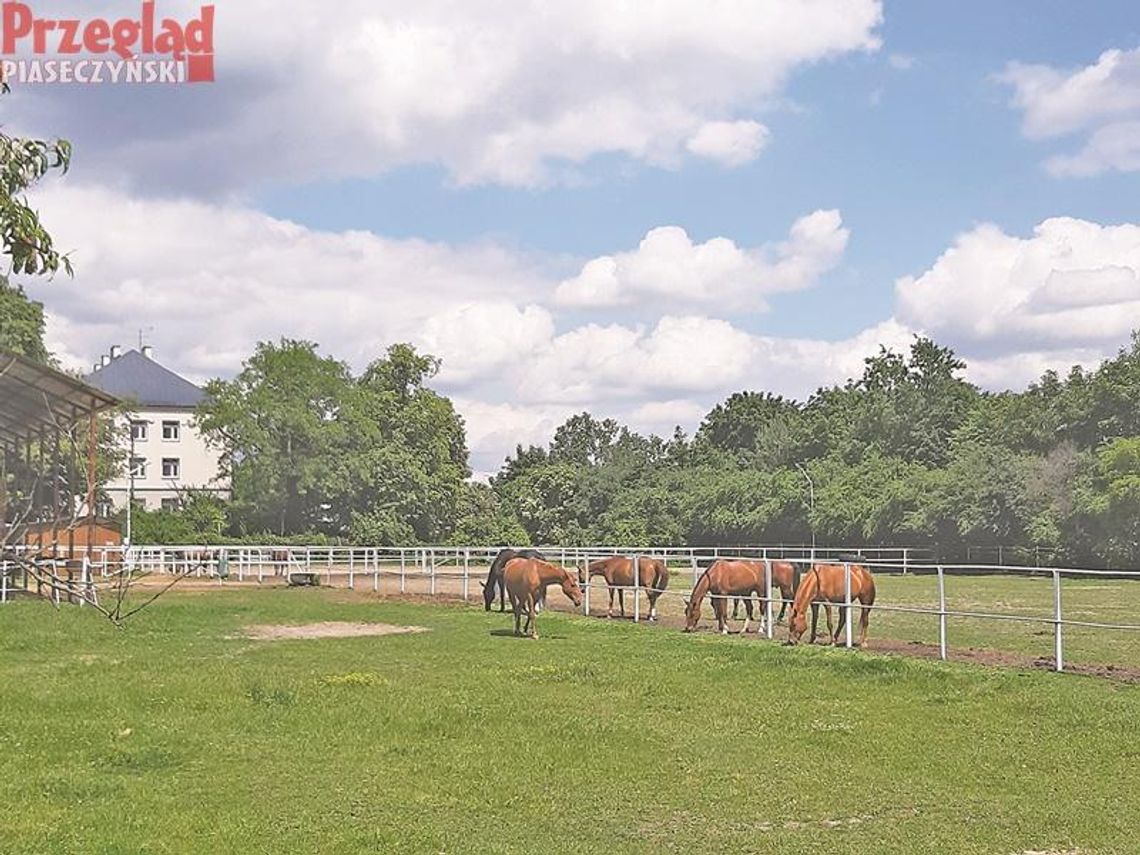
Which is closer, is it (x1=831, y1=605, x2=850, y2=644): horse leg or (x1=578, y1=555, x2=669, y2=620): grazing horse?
(x1=831, y1=605, x2=850, y2=644): horse leg

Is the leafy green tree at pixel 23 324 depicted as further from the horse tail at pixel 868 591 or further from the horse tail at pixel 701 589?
the horse tail at pixel 868 591

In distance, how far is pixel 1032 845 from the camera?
7738 millimetres

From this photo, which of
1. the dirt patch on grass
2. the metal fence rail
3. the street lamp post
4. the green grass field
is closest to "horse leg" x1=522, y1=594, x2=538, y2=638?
the dirt patch on grass

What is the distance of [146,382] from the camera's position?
96.7 metres

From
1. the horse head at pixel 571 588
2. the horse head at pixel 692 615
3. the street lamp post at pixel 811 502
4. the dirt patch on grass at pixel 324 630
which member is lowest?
the dirt patch on grass at pixel 324 630

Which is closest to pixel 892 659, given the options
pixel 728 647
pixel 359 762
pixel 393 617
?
pixel 728 647

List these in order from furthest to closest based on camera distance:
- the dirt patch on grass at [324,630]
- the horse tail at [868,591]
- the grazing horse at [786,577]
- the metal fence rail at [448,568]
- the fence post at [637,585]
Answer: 1. the fence post at [637,585]
2. the grazing horse at [786,577]
3. the dirt patch on grass at [324,630]
4. the metal fence rail at [448,568]
5. the horse tail at [868,591]

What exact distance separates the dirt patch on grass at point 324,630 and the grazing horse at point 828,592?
6.40 m

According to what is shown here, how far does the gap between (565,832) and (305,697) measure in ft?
18.7

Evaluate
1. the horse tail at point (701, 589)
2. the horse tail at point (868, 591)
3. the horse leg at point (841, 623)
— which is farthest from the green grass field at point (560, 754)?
the horse tail at point (701, 589)

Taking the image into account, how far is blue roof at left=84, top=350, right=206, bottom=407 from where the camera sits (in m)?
95.5

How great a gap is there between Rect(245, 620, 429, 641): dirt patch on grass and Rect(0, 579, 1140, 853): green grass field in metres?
3.33

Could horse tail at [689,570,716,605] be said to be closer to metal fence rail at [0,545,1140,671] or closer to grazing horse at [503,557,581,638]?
metal fence rail at [0,545,1140,671]

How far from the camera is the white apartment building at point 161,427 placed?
3607 inches
